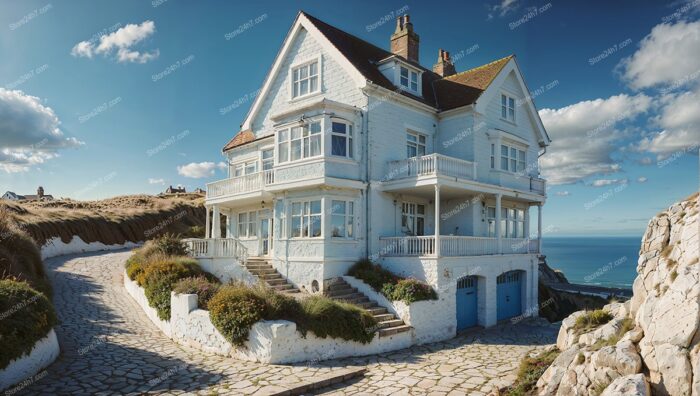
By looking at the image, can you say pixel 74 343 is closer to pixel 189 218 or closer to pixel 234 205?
pixel 234 205

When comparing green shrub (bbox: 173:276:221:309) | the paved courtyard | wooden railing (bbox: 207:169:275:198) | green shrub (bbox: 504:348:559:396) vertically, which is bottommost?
the paved courtyard

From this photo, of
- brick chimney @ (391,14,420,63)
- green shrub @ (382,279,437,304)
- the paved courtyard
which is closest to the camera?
the paved courtyard

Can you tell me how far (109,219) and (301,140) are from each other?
936 inches

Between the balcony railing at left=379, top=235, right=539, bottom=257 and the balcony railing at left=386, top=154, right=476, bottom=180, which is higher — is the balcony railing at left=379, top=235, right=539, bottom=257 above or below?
below

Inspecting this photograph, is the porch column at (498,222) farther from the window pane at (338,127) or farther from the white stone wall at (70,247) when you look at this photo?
the white stone wall at (70,247)

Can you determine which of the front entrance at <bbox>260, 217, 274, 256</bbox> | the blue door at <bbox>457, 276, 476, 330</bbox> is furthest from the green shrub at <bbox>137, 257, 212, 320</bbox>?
the blue door at <bbox>457, 276, 476, 330</bbox>

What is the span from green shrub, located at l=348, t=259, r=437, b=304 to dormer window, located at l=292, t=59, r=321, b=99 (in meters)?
9.21

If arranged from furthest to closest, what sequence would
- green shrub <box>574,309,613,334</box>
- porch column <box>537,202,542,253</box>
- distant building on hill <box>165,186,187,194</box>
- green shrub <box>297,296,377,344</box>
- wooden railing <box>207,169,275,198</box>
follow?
distant building on hill <box>165,186,187,194</box> → porch column <box>537,202,542,253</box> → wooden railing <box>207,169,275,198</box> → green shrub <box>297,296,377,344</box> → green shrub <box>574,309,613,334</box>

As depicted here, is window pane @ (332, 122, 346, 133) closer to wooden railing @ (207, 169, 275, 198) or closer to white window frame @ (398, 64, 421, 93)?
wooden railing @ (207, 169, 275, 198)

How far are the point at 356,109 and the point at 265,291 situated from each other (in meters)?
9.29

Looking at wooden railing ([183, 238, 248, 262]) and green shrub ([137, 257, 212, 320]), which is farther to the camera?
wooden railing ([183, 238, 248, 262])

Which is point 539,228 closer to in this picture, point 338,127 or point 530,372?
point 338,127

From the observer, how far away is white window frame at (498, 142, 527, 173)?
2378 cm

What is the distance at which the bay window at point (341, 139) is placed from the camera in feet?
62.8
